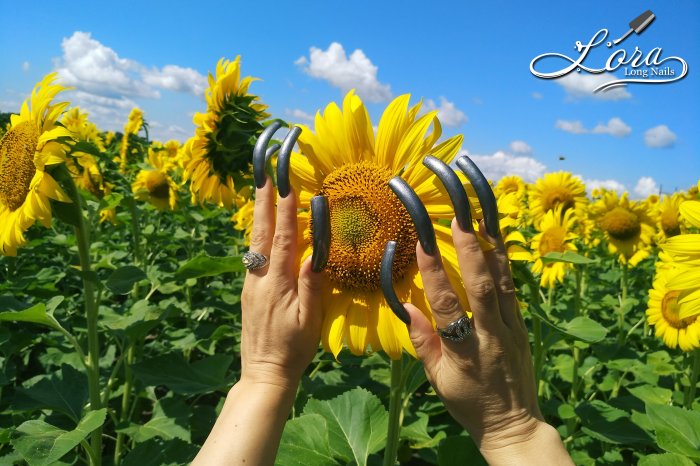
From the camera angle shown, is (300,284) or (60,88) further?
(60,88)

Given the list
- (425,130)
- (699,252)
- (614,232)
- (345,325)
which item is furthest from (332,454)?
(614,232)

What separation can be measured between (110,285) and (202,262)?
98cm

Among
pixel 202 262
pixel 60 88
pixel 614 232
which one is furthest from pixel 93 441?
pixel 614 232

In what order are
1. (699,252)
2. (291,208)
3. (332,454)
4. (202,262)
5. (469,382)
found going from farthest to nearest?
1. (332,454)
2. (699,252)
3. (202,262)
4. (291,208)
5. (469,382)

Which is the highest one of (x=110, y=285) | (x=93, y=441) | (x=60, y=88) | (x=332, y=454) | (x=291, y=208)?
(x=60, y=88)

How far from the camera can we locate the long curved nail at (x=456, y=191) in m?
0.98

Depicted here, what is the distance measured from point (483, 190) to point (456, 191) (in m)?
0.05

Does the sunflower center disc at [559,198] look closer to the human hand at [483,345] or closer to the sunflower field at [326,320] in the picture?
the sunflower field at [326,320]

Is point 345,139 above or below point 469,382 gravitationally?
above

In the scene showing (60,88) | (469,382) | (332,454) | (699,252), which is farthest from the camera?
(60,88)

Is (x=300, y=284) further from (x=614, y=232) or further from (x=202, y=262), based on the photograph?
(x=614, y=232)

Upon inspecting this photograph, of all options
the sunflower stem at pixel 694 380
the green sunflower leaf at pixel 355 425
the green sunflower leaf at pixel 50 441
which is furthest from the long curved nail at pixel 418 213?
the sunflower stem at pixel 694 380

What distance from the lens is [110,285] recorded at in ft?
7.47

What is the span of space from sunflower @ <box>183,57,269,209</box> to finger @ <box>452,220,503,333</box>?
1.20 m
